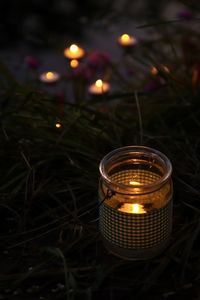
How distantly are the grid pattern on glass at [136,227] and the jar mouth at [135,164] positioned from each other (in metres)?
0.06

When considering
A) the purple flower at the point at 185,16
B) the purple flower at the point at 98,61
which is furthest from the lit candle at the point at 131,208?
the purple flower at the point at 98,61

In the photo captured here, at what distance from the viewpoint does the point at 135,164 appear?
3.81ft

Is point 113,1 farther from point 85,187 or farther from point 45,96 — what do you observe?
point 85,187

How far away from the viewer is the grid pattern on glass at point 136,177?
1.16 meters

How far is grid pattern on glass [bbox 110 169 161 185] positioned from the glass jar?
0.03 meters

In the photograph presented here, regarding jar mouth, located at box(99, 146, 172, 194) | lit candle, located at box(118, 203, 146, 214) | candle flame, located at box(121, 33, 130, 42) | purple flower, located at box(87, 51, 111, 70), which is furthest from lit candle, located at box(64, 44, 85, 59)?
lit candle, located at box(118, 203, 146, 214)

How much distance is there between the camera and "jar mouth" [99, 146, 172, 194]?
1.12 m

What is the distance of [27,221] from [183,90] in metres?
0.50

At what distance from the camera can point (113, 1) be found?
103 inches

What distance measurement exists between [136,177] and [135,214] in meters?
0.12

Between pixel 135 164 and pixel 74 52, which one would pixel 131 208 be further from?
pixel 74 52

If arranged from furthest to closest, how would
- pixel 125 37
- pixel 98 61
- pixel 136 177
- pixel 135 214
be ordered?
pixel 98 61, pixel 125 37, pixel 136 177, pixel 135 214

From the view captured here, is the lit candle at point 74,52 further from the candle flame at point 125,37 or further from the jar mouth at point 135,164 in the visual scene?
the jar mouth at point 135,164

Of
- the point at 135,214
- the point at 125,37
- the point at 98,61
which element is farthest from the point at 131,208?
the point at 98,61
